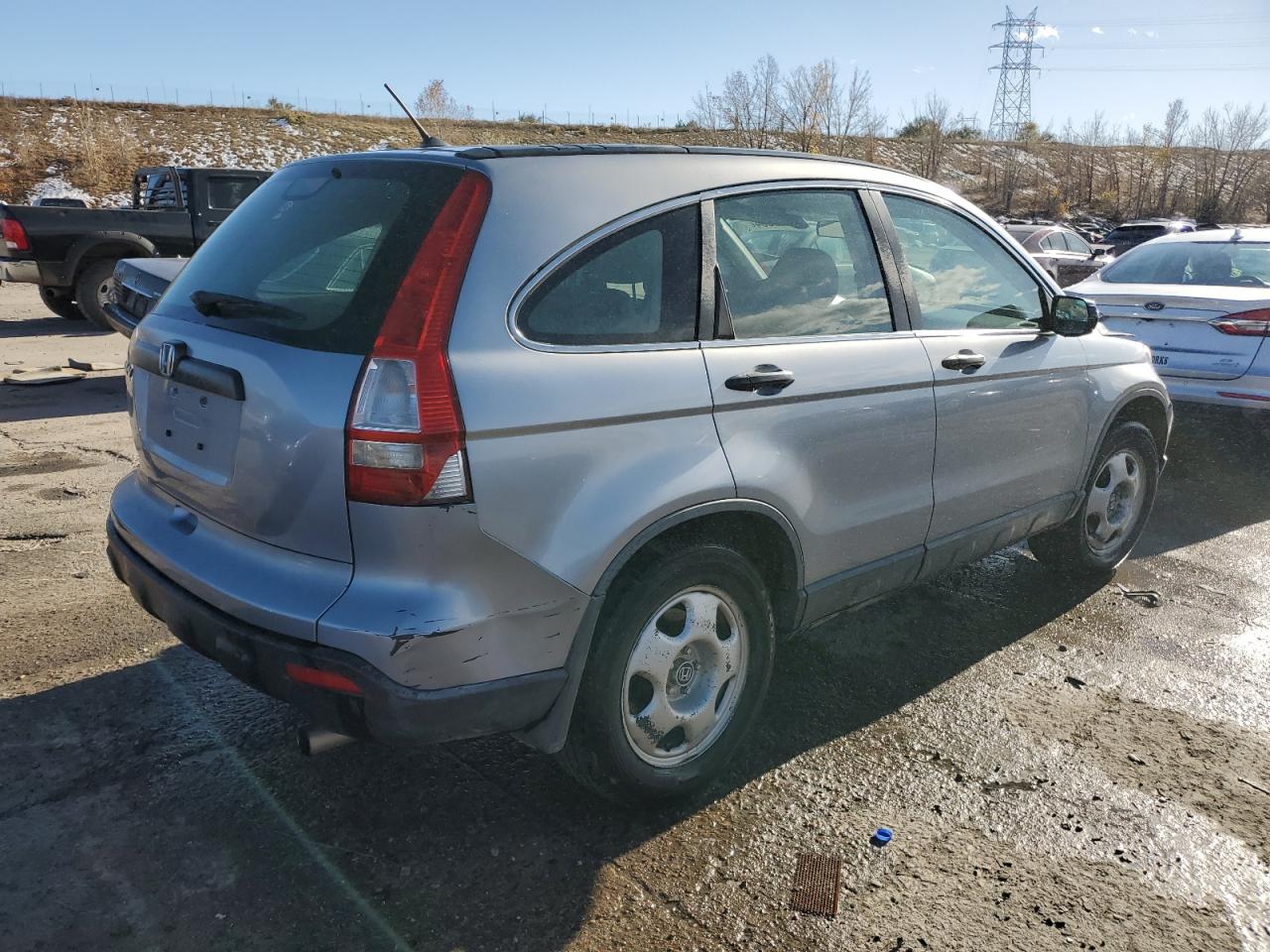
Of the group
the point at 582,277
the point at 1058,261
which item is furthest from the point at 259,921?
the point at 1058,261

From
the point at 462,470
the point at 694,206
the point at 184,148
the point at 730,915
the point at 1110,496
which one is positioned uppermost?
the point at 184,148

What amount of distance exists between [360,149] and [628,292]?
1802 inches

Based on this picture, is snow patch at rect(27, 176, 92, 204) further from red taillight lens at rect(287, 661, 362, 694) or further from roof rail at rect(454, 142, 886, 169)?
red taillight lens at rect(287, 661, 362, 694)

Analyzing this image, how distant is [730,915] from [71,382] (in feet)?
27.3

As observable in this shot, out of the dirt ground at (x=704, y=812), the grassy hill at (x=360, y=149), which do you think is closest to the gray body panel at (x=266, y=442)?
the dirt ground at (x=704, y=812)

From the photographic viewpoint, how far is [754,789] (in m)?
3.00

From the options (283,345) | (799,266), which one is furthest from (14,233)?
(799,266)

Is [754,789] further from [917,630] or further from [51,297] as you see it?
[51,297]

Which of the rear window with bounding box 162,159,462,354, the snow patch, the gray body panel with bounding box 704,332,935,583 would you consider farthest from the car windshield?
the snow patch

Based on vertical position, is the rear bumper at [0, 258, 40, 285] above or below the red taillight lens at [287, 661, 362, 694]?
above

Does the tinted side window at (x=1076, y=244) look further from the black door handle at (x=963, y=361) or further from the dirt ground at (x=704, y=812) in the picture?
the black door handle at (x=963, y=361)

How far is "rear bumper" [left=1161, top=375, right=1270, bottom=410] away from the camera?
659 centimetres

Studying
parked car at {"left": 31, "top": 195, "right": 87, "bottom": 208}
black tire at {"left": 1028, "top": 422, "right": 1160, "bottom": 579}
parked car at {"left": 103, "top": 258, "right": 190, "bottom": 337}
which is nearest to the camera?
black tire at {"left": 1028, "top": 422, "right": 1160, "bottom": 579}

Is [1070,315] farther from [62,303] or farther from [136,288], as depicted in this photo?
[62,303]
